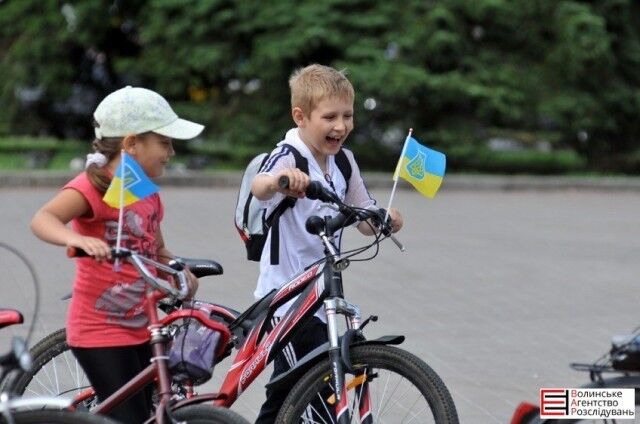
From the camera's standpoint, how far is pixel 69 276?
1013 cm

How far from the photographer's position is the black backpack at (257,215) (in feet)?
15.9

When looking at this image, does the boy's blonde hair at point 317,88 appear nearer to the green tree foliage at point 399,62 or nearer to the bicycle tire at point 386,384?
the bicycle tire at point 386,384

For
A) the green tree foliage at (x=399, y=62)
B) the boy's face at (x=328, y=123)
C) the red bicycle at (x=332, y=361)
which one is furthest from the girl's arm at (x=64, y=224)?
the green tree foliage at (x=399, y=62)

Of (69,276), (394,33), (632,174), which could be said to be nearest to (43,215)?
(69,276)

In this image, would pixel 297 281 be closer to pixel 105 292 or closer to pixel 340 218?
pixel 340 218

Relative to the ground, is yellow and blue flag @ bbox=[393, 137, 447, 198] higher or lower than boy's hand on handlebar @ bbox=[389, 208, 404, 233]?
higher

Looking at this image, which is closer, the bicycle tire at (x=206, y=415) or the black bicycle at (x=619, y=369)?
the black bicycle at (x=619, y=369)

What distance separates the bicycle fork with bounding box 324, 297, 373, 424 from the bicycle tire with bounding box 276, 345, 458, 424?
0.03 metres

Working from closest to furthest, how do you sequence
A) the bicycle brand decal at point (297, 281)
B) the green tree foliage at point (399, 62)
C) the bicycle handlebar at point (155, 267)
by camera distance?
the bicycle handlebar at point (155, 267), the bicycle brand decal at point (297, 281), the green tree foliage at point (399, 62)

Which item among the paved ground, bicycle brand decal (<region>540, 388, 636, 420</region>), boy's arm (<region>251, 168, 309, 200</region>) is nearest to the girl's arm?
boy's arm (<region>251, 168, 309, 200</region>)

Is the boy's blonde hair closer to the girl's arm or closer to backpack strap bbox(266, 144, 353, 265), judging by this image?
backpack strap bbox(266, 144, 353, 265)

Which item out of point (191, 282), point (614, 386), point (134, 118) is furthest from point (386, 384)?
point (134, 118)

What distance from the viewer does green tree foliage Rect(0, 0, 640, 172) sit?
1791 cm

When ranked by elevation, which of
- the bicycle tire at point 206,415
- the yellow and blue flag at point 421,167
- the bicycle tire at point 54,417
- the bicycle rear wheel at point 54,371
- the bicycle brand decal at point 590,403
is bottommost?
the bicycle tire at point 54,417
